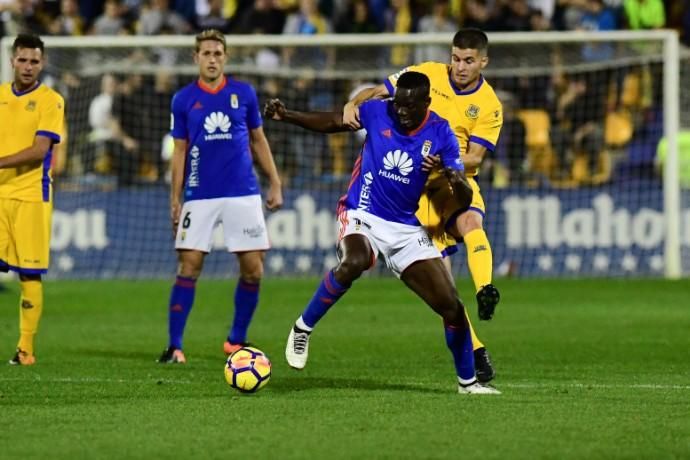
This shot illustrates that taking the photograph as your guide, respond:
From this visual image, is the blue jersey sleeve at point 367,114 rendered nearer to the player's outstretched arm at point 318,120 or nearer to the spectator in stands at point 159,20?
the player's outstretched arm at point 318,120

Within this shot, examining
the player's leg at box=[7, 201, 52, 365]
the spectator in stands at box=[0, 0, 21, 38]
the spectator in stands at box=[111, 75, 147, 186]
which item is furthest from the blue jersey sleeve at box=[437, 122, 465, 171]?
the spectator in stands at box=[0, 0, 21, 38]

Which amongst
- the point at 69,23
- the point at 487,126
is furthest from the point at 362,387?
the point at 69,23

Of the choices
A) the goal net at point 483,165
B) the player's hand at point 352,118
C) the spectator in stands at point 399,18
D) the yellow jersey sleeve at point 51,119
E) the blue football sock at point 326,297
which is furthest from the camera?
the spectator in stands at point 399,18

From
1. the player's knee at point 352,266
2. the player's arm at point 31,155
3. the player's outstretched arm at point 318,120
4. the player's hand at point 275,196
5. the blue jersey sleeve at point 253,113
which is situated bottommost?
the player's knee at point 352,266

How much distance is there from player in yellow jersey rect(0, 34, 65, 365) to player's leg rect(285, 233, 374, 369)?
9.71ft

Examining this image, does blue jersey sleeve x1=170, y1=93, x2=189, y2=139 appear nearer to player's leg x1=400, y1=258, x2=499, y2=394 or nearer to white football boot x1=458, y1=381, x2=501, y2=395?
player's leg x1=400, y1=258, x2=499, y2=394

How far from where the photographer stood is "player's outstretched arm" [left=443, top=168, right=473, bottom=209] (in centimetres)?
921

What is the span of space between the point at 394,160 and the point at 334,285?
840 millimetres

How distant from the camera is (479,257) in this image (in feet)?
32.9

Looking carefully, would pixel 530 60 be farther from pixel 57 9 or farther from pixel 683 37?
pixel 57 9

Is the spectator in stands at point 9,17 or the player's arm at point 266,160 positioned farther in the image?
the spectator in stands at point 9,17

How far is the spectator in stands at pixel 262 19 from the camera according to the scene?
77.2 ft

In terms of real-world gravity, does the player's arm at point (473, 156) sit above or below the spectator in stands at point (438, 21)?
below

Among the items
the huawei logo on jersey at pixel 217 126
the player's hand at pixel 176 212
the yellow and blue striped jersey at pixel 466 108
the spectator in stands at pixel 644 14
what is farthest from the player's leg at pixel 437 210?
the spectator in stands at pixel 644 14
